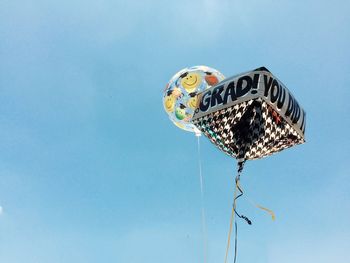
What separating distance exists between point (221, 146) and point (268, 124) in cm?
122

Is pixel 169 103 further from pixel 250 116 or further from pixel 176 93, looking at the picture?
pixel 250 116

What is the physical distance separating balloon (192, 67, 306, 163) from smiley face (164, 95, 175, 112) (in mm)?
1090

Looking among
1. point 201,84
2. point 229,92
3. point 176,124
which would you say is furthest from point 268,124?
point 176,124

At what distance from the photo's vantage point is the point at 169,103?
967 centimetres

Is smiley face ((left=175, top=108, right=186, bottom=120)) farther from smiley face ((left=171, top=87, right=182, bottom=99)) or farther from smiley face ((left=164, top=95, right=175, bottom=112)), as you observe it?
smiley face ((left=171, top=87, right=182, bottom=99))

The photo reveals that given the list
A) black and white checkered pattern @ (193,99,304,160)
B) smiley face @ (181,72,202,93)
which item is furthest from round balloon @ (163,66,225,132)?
black and white checkered pattern @ (193,99,304,160)

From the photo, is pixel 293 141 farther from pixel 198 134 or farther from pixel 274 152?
pixel 198 134

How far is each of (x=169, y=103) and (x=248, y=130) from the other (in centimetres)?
209

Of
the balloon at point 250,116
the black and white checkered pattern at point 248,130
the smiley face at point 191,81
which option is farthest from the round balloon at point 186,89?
the black and white checkered pattern at point 248,130

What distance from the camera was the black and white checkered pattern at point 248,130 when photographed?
26.6ft

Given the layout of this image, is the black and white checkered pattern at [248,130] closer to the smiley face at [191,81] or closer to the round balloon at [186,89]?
the round balloon at [186,89]

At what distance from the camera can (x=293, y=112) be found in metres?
8.64

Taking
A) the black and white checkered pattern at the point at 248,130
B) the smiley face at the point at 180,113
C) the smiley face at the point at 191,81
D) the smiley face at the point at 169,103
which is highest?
the smiley face at the point at 191,81

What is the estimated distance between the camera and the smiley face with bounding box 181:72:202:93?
9367mm
